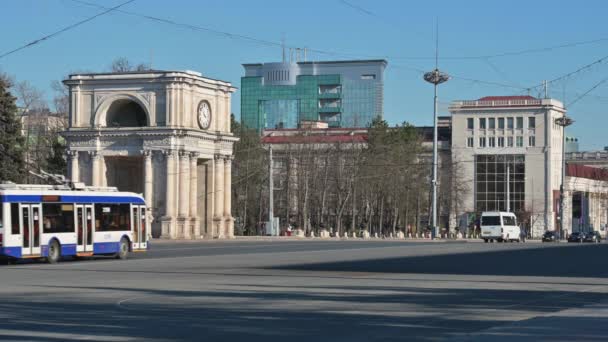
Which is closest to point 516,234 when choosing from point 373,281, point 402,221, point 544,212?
point 402,221

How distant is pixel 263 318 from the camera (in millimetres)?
18828

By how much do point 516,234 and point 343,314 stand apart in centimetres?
7233

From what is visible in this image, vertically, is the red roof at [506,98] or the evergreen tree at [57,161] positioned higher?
the red roof at [506,98]

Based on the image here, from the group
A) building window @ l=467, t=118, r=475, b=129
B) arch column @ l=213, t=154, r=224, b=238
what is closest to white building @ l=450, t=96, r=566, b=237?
building window @ l=467, t=118, r=475, b=129

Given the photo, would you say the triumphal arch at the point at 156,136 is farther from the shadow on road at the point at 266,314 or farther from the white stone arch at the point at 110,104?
the shadow on road at the point at 266,314

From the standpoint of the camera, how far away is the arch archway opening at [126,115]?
283ft

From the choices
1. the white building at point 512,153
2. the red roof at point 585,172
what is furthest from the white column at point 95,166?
the red roof at point 585,172

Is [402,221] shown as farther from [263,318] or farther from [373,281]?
[263,318]

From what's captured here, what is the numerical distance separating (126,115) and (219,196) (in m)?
9.57

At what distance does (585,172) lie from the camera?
15975cm

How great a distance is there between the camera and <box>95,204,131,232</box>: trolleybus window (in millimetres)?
42562

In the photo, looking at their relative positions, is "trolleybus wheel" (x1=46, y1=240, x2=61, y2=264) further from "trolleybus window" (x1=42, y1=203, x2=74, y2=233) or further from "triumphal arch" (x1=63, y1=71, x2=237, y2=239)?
"triumphal arch" (x1=63, y1=71, x2=237, y2=239)

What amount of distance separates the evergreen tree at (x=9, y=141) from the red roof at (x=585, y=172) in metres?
88.1

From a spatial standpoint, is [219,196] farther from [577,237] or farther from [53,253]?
[53,253]
